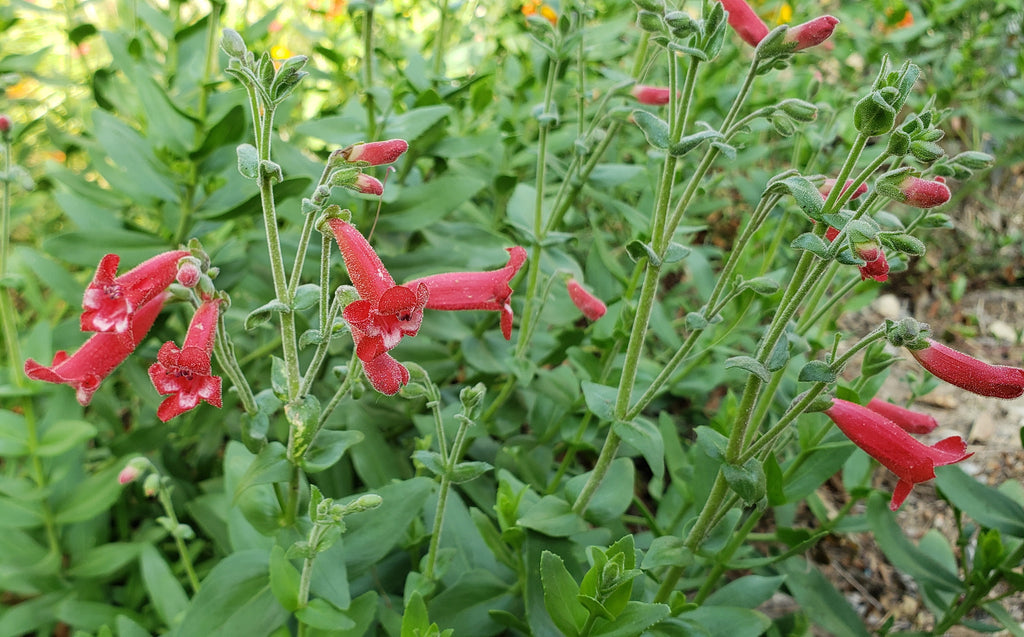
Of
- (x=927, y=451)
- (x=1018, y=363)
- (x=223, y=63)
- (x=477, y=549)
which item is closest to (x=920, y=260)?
(x=1018, y=363)

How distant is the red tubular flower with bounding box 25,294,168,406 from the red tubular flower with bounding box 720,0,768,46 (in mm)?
1656

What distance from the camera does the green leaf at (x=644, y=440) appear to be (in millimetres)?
1944

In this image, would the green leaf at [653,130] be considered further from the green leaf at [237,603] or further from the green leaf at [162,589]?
the green leaf at [162,589]

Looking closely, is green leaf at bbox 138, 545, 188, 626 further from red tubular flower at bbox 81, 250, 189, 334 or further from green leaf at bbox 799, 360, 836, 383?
green leaf at bbox 799, 360, 836, 383

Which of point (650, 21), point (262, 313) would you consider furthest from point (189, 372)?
point (650, 21)

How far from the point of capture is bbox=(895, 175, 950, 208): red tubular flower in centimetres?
153

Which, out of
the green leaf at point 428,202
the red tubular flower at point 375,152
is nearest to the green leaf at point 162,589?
the green leaf at point 428,202

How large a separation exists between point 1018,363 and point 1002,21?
2.04 m

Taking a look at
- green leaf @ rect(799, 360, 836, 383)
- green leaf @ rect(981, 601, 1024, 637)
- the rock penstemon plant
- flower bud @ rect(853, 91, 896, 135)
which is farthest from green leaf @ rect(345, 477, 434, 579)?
green leaf @ rect(981, 601, 1024, 637)

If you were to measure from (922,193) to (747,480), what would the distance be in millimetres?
759

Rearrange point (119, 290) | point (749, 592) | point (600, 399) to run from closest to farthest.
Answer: point (119, 290), point (600, 399), point (749, 592)

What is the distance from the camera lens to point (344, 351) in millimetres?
2920

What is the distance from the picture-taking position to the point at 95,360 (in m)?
1.79

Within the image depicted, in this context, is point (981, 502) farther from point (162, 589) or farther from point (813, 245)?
point (162, 589)
